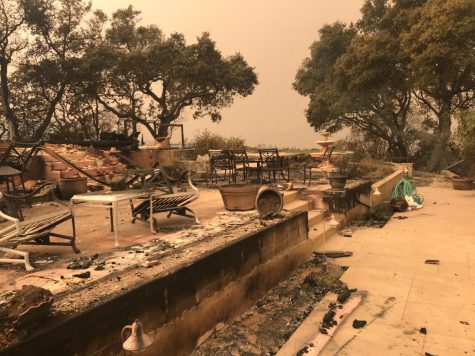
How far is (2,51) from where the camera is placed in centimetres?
1566

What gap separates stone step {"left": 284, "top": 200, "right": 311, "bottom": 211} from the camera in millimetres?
5898

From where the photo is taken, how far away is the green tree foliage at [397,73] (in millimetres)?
13211

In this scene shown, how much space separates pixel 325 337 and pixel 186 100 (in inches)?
654

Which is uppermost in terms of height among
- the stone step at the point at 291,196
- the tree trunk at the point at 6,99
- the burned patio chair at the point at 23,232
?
the tree trunk at the point at 6,99

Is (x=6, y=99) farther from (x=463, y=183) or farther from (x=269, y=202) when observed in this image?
(x=463, y=183)

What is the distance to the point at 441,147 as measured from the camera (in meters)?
16.4

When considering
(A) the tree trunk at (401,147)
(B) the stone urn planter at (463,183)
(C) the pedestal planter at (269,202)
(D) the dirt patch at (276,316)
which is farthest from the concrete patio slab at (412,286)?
(A) the tree trunk at (401,147)

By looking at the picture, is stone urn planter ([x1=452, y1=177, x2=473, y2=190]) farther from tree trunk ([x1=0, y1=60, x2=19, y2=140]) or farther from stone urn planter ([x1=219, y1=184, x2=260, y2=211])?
tree trunk ([x1=0, y1=60, x2=19, y2=140])

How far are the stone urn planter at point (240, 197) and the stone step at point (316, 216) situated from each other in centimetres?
111

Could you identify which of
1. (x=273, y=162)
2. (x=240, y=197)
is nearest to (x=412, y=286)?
(x=240, y=197)

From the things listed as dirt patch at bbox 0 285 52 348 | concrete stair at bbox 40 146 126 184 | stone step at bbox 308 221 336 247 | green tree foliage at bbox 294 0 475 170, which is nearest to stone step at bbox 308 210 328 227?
stone step at bbox 308 221 336 247

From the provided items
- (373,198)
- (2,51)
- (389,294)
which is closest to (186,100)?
(2,51)

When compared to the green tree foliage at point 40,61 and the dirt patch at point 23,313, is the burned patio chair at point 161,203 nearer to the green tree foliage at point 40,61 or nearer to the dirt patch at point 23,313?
the dirt patch at point 23,313

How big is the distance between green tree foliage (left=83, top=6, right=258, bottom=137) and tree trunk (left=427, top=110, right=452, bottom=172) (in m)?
8.78
